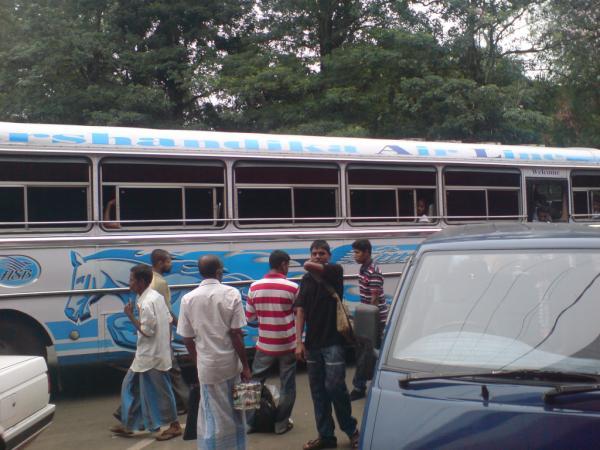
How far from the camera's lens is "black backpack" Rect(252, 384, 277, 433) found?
283 inches

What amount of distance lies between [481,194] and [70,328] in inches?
249

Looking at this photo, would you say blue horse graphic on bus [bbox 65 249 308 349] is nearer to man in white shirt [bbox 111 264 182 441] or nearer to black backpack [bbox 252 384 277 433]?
man in white shirt [bbox 111 264 182 441]

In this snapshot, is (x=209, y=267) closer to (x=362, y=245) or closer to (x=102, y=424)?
(x=362, y=245)

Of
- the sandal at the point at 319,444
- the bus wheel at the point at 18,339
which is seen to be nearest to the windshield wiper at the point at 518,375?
the sandal at the point at 319,444

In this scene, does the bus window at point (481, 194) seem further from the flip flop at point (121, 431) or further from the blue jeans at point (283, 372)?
the flip flop at point (121, 431)

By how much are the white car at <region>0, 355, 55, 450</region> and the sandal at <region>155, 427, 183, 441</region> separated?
1.39 meters

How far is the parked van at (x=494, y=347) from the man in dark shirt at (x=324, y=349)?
6.93 feet

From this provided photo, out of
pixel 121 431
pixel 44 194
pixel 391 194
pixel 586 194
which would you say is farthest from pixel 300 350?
pixel 586 194

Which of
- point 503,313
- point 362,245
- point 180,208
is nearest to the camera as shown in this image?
point 503,313

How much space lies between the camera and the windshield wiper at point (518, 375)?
3375mm

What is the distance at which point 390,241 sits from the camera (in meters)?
10.6

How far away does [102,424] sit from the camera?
777cm

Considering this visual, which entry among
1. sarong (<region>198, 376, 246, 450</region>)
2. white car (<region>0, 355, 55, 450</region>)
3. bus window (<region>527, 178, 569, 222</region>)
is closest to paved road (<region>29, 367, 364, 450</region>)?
sarong (<region>198, 376, 246, 450</region>)

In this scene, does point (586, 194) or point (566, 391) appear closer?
point (566, 391)
